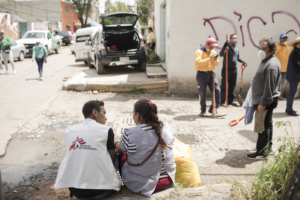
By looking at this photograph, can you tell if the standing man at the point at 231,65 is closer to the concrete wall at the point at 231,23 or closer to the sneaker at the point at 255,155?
the concrete wall at the point at 231,23

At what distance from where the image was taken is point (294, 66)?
593cm

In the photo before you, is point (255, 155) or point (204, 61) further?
point (204, 61)

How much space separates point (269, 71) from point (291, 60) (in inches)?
112

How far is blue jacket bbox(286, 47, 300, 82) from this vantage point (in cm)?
586

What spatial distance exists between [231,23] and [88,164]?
20.9 feet

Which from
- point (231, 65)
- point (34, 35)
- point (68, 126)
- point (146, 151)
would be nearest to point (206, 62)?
point (231, 65)

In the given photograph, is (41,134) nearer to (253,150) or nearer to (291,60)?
(253,150)

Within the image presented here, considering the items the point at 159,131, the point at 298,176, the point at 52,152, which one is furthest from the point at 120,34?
the point at 298,176

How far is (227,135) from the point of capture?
5.01m

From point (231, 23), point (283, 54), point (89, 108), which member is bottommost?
point (89, 108)

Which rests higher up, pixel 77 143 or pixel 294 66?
pixel 294 66

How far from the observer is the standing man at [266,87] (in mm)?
3664

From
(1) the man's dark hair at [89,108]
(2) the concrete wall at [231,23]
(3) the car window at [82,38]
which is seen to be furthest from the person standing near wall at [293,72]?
(3) the car window at [82,38]

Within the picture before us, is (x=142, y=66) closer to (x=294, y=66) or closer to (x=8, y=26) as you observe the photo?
(x=294, y=66)
